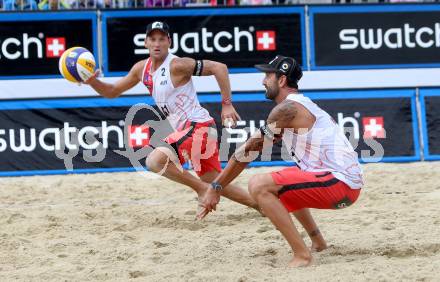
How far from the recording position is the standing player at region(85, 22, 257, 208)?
6938 millimetres

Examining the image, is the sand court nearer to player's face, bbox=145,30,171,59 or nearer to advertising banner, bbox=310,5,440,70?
player's face, bbox=145,30,171,59

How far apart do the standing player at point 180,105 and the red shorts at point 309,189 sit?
5.54 feet

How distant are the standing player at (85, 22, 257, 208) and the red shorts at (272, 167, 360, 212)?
169cm

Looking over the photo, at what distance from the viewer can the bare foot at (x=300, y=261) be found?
5137 mm

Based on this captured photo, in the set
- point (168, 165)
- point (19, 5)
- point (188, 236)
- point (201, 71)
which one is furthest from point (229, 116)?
point (19, 5)

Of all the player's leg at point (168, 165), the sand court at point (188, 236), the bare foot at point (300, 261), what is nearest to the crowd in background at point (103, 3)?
the sand court at point (188, 236)

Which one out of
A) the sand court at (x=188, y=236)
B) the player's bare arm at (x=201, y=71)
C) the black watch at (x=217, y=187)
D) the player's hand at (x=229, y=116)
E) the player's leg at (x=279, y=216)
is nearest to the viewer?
the sand court at (x=188, y=236)

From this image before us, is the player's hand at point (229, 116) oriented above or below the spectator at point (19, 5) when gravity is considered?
below

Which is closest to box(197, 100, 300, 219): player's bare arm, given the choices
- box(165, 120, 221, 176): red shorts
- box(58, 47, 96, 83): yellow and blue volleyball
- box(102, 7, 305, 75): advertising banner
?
box(165, 120, 221, 176): red shorts

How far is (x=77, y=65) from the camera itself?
6.70 metres

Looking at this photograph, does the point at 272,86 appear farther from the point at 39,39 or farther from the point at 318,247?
the point at 39,39

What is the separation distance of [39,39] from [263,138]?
6182 millimetres

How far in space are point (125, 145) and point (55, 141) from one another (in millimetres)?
943

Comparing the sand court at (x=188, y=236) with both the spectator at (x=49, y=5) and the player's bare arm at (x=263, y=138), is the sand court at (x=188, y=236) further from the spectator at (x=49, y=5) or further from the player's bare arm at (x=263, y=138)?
the spectator at (x=49, y=5)
